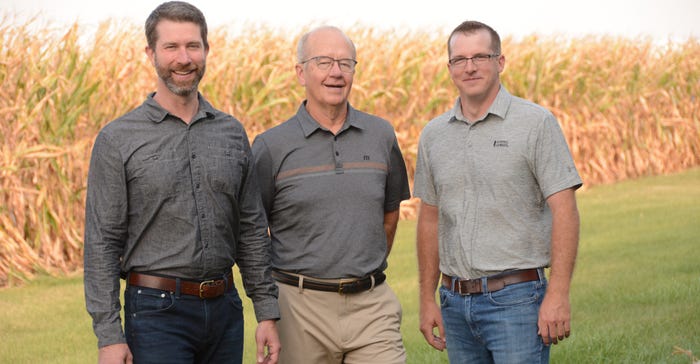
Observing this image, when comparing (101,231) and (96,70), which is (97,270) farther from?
(96,70)

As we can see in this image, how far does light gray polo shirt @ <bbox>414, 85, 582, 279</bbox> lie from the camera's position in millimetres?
4375

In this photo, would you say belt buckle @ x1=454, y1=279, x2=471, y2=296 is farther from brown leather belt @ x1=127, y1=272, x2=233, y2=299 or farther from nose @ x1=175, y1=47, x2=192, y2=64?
nose @ x1=175, y1=47, x2=192, y2=64

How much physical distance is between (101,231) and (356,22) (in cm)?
1367

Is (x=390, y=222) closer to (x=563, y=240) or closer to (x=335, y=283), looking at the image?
(x=335, y=283)

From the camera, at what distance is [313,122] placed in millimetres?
4836

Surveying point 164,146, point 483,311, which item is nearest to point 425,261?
point 483,311

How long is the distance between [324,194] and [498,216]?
2.66 ft

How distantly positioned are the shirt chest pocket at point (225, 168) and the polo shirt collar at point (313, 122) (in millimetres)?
515

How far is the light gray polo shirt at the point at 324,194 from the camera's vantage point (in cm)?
469

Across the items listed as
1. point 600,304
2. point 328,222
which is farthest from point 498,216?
point 600,304

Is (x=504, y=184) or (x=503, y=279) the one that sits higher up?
(x=504, y=184)

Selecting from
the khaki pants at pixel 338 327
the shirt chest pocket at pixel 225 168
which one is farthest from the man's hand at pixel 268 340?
the shirt chest pocket at pixel 225 168

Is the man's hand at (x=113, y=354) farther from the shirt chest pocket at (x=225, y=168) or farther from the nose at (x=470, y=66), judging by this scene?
the nose at (x=470, y=66)

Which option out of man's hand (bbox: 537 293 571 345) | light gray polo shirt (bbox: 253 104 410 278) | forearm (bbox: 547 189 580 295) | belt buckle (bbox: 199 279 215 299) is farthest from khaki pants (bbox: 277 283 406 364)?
forearm (bbox: 547 189 580 295)
